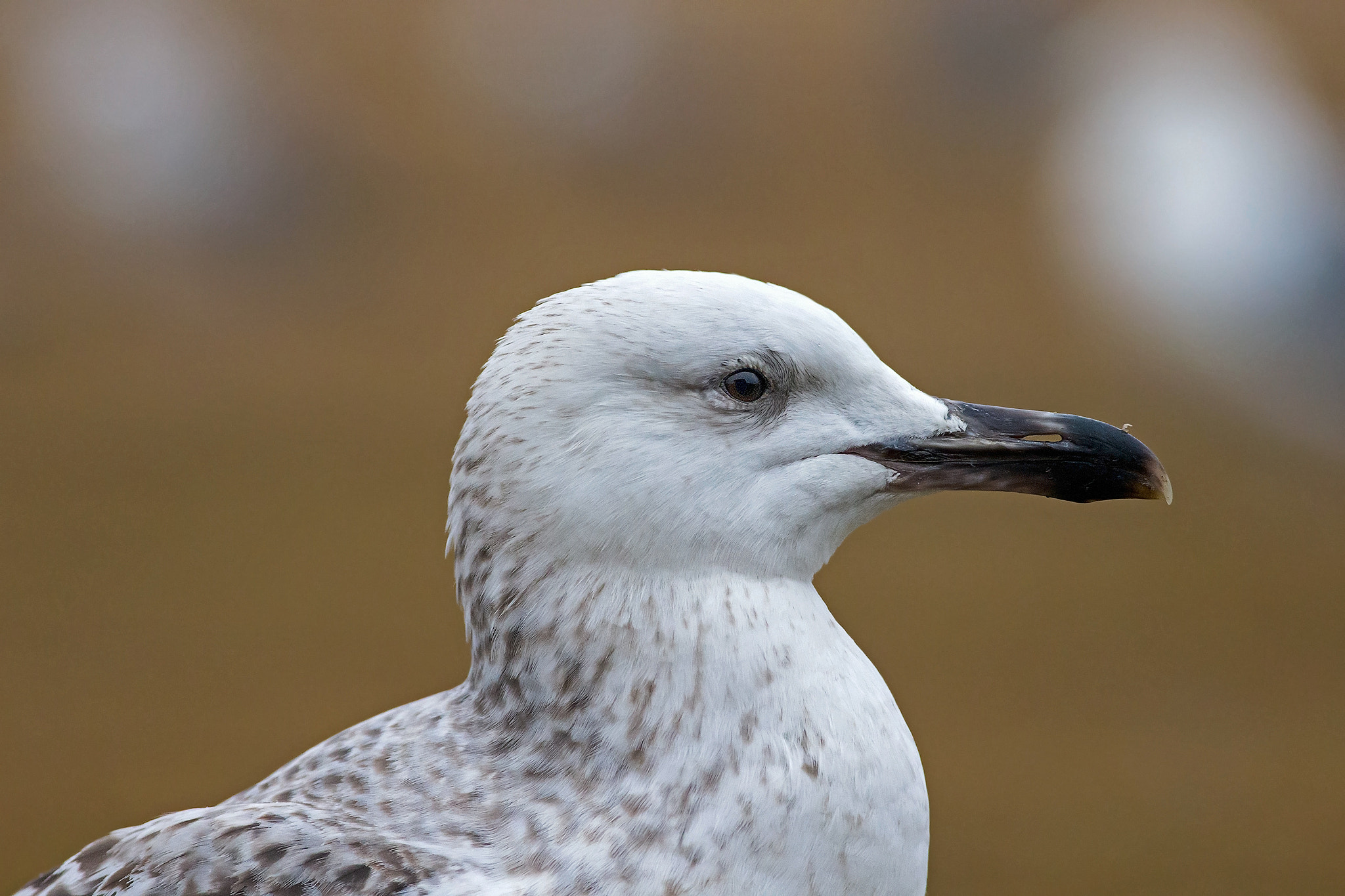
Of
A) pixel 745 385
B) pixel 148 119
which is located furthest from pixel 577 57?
pixel 745 385

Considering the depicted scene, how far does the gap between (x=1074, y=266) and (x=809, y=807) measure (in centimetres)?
206

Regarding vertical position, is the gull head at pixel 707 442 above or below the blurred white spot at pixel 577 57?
below

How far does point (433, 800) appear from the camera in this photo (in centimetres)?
68

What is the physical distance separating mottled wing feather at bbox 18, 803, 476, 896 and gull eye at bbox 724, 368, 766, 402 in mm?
291

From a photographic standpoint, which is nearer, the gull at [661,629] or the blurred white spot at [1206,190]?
the gull at [661,629]

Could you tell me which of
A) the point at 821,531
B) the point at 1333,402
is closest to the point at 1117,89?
the point at 1333,402

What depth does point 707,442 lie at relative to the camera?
0.67 m

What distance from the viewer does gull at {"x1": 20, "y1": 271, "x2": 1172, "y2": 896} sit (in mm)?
640

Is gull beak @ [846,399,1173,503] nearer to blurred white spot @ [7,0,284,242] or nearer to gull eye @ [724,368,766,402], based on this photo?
gull eye @ [724,368,766,402]

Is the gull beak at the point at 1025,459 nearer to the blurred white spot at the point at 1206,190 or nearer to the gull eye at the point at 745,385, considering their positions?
the gull eye at the point at 745,385

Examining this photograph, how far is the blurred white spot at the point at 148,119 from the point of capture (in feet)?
7.61

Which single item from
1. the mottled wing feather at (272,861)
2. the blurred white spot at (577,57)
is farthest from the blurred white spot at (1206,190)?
the mottled wing feather at (272,861)

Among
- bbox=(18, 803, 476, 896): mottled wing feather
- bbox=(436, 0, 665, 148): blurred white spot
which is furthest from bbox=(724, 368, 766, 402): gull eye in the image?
bbox=(436, 0, 665, 148): blurred white spot

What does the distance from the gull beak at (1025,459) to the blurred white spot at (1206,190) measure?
182cm
